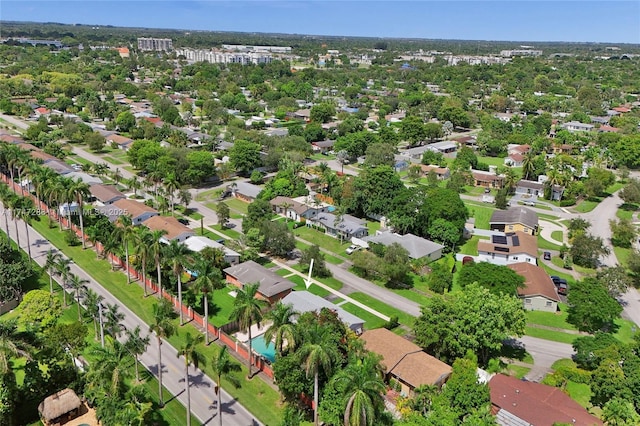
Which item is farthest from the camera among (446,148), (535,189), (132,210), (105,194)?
(446,148)

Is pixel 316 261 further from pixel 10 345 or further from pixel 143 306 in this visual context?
pixel 10 345

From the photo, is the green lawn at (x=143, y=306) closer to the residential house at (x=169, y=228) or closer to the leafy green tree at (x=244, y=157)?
the residential house at (x=169, y=228)

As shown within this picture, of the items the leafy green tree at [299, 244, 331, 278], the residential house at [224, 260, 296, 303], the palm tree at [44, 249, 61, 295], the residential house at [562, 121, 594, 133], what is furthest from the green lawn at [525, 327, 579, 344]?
the residential house at [562, 121, 594, 133]

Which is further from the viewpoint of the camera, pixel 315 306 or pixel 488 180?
pixel 488 180

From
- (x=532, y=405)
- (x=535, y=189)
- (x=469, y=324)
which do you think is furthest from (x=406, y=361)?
(x=535, y=189)

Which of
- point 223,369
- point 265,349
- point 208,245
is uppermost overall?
point 223,369

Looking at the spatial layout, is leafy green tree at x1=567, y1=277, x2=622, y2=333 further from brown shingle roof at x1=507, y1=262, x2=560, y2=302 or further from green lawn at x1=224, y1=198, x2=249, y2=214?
green lawn at x1=224, y1=198, x2=249, y2=214

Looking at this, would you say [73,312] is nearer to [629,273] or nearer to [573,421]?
[573,421]
